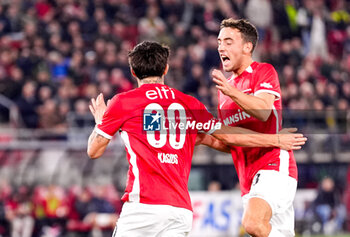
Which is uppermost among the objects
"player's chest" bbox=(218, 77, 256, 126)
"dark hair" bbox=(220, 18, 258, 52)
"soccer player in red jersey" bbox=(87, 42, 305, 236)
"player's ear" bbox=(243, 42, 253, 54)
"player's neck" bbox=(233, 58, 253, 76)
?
"dark hair" bbox=(220, 18, 258, 52)

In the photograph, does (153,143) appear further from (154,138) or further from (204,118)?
(204,118)

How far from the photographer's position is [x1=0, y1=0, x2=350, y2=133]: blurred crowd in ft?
50.4

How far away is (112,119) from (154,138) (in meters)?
0.37

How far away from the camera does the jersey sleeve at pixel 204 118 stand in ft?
18.0

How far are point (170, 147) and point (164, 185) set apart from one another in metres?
0.30

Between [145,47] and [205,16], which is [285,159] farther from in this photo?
[205,16]

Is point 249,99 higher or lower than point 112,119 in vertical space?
higher

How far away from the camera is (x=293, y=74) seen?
734 inches

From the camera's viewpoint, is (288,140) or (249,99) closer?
(249,99)

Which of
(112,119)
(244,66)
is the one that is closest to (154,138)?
(112,119)

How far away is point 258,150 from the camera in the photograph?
21.7 ft

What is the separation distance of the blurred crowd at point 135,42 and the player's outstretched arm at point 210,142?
27.3 ft

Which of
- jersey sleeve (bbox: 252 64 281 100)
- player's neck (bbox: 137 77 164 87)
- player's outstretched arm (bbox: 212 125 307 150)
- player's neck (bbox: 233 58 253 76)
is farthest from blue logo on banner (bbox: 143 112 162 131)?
player's neck (bbox: 233 58 253 76)

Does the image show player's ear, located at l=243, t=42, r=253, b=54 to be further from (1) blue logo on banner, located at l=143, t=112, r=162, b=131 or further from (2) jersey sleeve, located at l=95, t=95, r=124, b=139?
(2) jersey sleeve, located at l=95, t=95, r=124, b=139
